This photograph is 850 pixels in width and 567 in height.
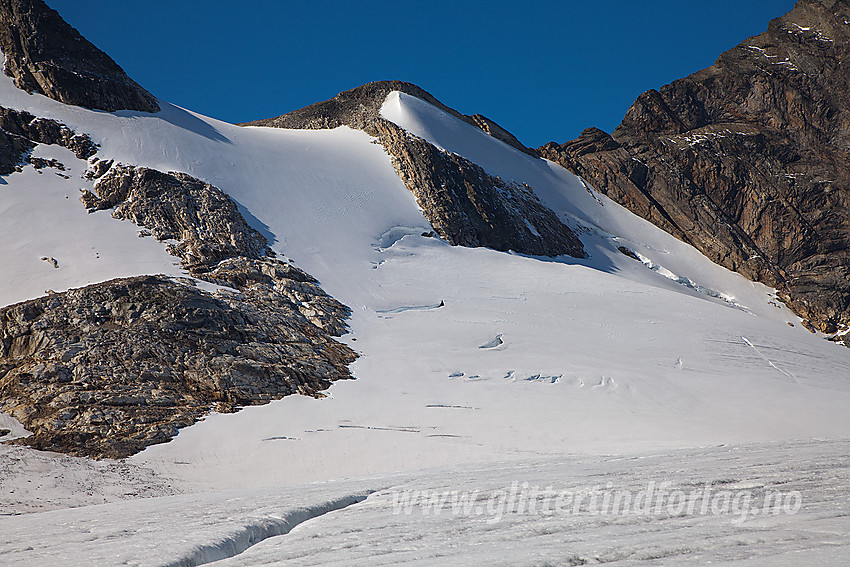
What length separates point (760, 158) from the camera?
217ft

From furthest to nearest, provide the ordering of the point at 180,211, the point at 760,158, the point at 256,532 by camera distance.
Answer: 1. the point at 760,158
2. the point at 180,211
3. the point at 256,532

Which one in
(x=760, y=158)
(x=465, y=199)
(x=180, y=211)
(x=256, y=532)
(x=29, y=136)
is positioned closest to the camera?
(x=256, y=532)

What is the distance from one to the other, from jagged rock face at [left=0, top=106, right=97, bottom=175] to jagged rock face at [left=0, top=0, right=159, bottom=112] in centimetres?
389

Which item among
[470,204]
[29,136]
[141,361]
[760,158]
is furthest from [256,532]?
[760,158]

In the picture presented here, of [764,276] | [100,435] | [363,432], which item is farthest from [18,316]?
[764,276]

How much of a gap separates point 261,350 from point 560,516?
845 inches

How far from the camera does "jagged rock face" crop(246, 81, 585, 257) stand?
4566cm

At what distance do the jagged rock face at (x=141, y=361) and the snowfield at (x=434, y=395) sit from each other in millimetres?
1245

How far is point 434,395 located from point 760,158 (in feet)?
189

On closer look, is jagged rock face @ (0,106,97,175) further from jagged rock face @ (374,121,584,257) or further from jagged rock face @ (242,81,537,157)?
jagged rock face @ (242,81,537,157)

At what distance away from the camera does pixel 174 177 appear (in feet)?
123

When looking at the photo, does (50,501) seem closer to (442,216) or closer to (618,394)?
(618,394)

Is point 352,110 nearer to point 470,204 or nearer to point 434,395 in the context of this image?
point 470,204

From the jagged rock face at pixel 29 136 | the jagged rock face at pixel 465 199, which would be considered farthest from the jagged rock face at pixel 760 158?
the jagged rock face at pixel 29 136
